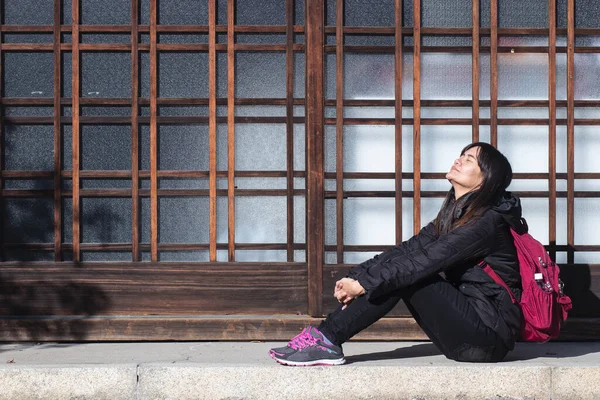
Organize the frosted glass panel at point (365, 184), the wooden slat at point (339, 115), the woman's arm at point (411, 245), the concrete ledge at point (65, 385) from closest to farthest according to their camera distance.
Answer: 1. the concrete ledge at point (65, 385)
2. the woman's arm at point (411, 245)
3. the wooden slat at point (339, 115)
4. the frosted glass panel at point (365, 184)

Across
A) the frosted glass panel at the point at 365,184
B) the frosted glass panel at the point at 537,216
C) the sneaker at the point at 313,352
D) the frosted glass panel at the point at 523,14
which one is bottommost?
the sneaker at the point at 313,352

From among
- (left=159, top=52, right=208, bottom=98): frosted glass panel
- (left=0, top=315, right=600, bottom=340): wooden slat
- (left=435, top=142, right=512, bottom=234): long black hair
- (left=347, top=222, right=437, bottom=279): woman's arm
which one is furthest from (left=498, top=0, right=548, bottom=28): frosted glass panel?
(left=0, top=315, right=600, bottom=340): wooden slat

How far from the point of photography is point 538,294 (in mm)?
5148

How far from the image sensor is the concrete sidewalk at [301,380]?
5191 millimetres

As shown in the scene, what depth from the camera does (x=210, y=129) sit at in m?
6.54

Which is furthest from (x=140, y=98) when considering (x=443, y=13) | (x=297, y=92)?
(x=443, y=13)

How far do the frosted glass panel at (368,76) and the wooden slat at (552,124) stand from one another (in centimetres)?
106

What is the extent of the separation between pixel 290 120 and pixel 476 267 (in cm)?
188

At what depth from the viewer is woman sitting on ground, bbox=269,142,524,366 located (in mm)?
5035

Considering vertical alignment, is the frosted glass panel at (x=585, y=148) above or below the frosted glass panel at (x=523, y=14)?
below

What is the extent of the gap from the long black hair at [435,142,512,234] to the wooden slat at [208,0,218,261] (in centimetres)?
184

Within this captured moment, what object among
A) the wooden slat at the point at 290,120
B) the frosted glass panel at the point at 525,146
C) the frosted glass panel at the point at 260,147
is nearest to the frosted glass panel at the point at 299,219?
the wooden slat at the point at 290,120

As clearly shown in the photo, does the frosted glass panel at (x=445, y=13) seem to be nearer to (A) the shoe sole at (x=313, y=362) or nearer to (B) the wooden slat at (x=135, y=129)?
(B) the wooden slat at (x=135, y=129)

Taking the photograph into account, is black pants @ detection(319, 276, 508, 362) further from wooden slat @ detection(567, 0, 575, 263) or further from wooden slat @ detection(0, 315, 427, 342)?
wooden slat @ detection(567, 0, 575, 263)
